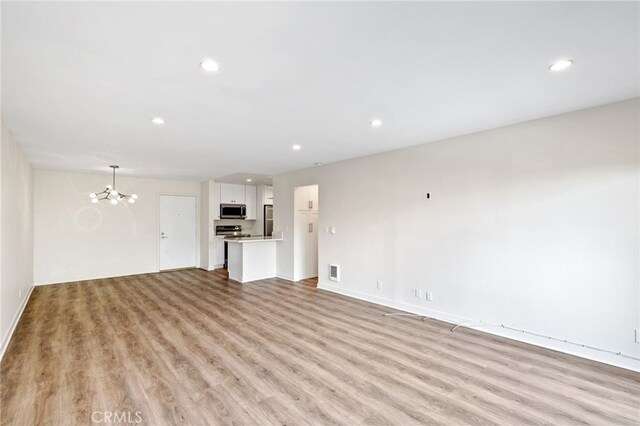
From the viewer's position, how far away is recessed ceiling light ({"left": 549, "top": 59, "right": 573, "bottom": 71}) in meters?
1.99

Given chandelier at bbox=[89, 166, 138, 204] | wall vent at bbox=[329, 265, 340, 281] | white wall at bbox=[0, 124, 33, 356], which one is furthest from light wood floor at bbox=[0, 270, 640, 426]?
chandelier at bbox=[89, 166, 138, 204]

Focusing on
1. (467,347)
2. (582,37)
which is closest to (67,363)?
(467,347)

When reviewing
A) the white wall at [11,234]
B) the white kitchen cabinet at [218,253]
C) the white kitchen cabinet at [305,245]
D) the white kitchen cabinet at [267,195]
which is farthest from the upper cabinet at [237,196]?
the white wall at [11,234]

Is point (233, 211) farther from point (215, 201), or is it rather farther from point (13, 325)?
point (13, 325)

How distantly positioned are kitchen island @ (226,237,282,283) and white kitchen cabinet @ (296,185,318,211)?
943 mm

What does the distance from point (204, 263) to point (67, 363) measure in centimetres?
515

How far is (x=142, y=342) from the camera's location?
3246mm

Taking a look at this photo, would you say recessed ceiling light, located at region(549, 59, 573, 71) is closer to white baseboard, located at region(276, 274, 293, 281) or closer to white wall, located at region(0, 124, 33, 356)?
white wall, located at region(0, 124, 33, 356)

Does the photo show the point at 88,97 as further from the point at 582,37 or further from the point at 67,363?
the point at 582,37

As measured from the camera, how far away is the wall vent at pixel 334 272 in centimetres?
536

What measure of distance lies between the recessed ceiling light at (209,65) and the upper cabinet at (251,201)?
6.66 metres

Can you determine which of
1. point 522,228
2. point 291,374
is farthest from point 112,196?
point 522,228

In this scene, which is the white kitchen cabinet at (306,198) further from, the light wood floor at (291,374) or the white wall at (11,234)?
the white wall at (11,234)

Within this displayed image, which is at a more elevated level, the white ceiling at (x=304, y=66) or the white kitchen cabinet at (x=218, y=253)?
the white ceiling at (x=304, y=66)
